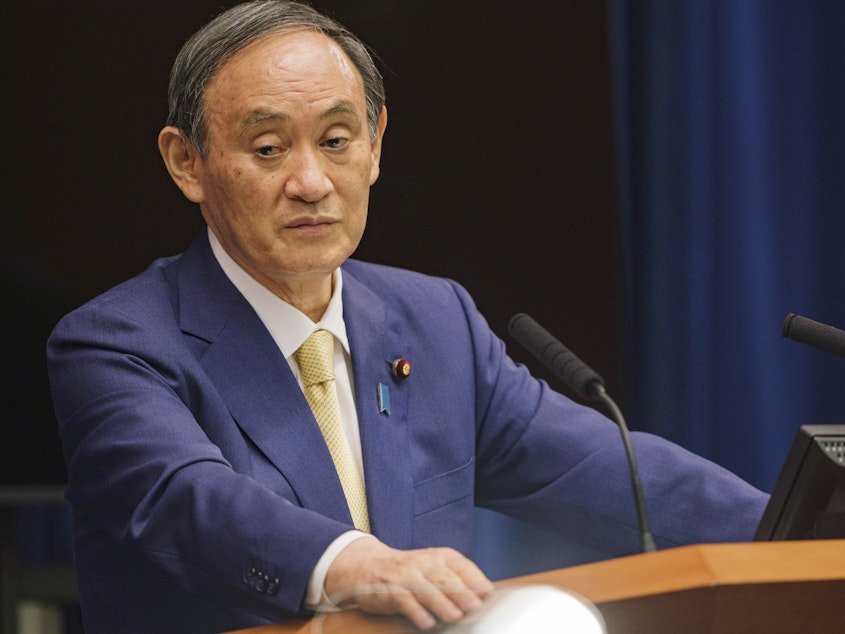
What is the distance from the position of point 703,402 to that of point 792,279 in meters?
0.33

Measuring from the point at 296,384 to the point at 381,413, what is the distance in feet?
0.50

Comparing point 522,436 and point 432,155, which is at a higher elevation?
point 432,155

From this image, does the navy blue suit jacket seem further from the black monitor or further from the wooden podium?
the black monitor

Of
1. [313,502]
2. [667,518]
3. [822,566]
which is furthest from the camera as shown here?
[667,518]

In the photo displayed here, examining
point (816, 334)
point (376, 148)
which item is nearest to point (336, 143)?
point (376, 148)

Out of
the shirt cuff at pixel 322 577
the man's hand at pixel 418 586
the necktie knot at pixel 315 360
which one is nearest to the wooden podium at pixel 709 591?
the man's hand at pixel 418 586

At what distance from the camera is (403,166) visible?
2.74m

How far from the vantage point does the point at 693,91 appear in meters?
2.63

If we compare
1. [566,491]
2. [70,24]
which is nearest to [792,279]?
[566,491]

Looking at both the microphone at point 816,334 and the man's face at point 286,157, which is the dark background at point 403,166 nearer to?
the man's face at point 286,157

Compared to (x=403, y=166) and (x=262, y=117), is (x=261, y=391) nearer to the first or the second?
(x=262, y=117)

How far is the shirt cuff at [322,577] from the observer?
3.75 feet

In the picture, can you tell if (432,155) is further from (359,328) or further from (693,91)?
(359,328)

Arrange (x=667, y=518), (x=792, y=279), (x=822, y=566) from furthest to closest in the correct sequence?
(x=792, y=279), (x=667, y=518), (x=822, y=566)
